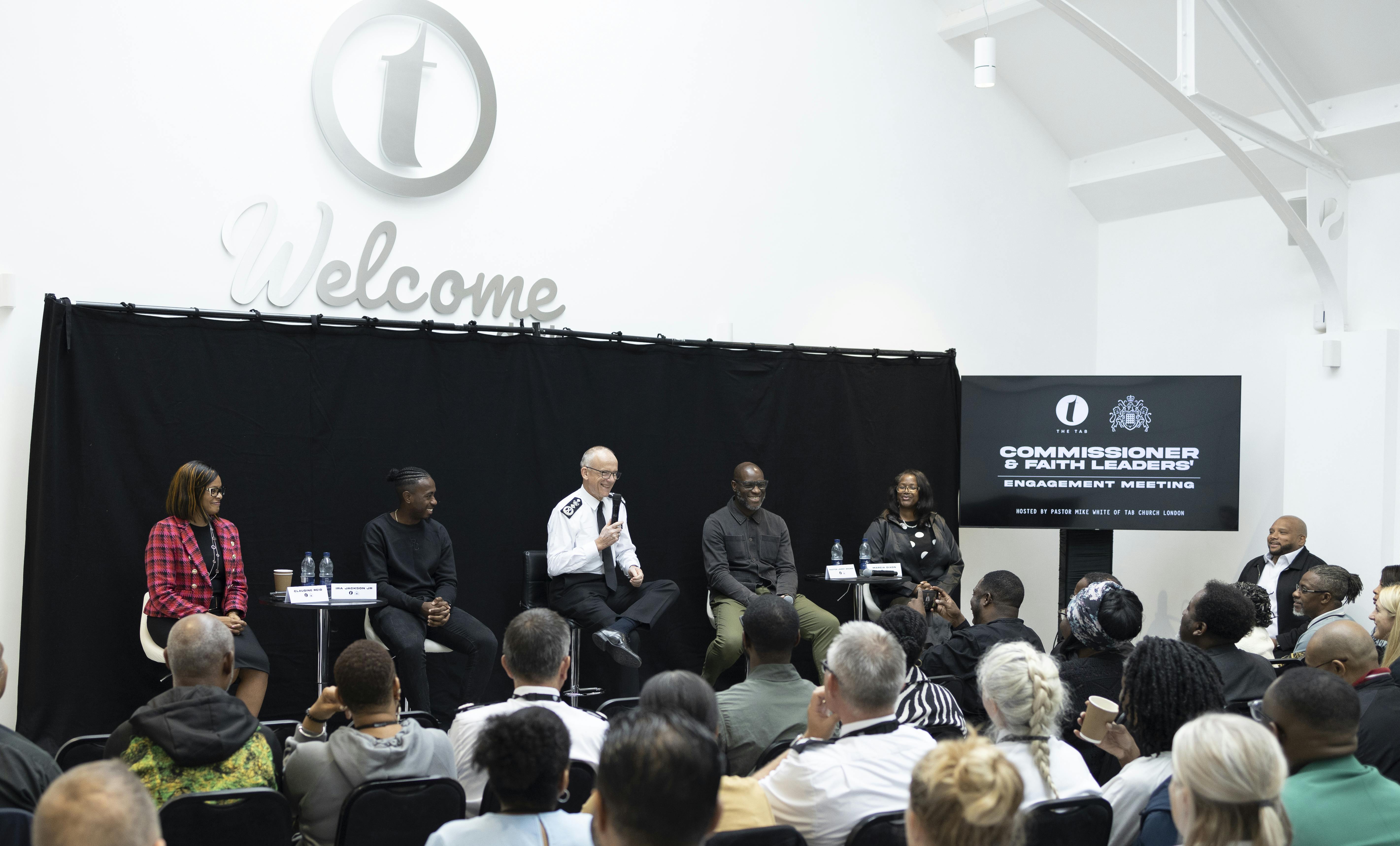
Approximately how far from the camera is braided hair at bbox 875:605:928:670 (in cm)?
371

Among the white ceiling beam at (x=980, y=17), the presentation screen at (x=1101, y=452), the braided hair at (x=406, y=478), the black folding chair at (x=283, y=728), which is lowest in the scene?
the black folding chair at (x=283, y=728)

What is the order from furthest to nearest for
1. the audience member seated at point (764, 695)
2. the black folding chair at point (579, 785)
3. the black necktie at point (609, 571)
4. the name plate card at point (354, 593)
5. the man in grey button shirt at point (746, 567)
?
1. the man in grey button shirt at point (746, 567)
2. the black necktie at point (609, 571)
3. the name plate card at point (354, 593)
4. the audience member seated at point (764, 695)
5. the black folding chair at point (579, 785)

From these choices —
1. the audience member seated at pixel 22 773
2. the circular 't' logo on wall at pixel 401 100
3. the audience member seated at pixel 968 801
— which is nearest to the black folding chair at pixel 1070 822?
the audience member seated at pixel 968 801

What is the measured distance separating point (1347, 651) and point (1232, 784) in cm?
176

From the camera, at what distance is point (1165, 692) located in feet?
8.88

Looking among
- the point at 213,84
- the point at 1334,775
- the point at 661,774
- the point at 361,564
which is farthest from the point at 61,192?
the point at 1334,775

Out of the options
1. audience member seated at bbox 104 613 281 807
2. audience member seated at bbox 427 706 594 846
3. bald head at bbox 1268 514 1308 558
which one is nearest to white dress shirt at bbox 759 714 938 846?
audience member seated at bbox 427 706 594 846

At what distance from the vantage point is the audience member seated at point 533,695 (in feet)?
9.64

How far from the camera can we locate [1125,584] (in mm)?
8219

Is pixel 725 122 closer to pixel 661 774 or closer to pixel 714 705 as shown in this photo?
pixel 714 705

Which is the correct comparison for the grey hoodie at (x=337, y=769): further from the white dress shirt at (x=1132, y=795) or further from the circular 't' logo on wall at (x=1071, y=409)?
the circular 't' logo on wall at (x=1071, y=409)

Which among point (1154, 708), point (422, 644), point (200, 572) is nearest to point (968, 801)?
point (1154, 708)

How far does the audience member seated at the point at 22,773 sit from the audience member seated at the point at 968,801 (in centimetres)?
Result: 200

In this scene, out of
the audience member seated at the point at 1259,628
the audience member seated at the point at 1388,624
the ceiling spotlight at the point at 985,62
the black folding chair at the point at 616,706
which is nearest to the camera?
the audience member seated at the point at 1388,624
